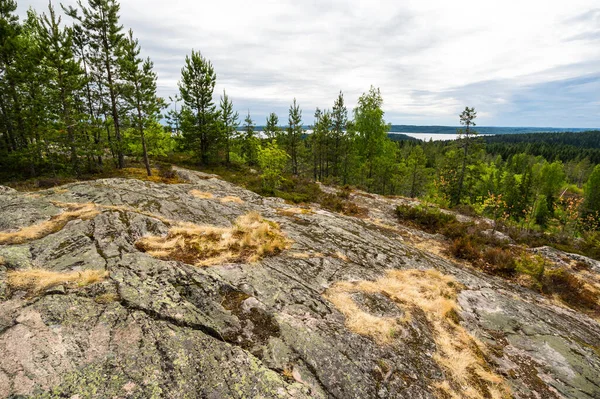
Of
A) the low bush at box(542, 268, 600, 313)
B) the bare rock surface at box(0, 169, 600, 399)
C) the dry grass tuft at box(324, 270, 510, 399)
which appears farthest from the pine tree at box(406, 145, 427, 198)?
the dry grass tuft at box(324, 270, 510, 399)

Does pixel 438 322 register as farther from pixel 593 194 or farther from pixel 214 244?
pixel 593 194

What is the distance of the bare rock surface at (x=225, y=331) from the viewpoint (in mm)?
4023

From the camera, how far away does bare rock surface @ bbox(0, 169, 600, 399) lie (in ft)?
13.2

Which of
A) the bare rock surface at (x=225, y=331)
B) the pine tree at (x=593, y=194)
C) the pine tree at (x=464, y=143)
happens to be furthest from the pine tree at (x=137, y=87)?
the pine tree at (x=593, y=194)

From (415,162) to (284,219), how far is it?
1335 inches

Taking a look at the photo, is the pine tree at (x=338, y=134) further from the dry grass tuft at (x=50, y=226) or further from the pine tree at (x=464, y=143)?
the dry grass tuft at (x=50, y=226)

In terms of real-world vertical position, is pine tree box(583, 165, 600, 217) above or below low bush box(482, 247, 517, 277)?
below

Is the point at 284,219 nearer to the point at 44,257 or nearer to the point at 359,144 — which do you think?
the point at 44,257

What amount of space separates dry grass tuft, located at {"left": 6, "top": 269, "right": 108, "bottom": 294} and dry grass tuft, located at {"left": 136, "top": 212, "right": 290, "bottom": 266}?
1.79 m

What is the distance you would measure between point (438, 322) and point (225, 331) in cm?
598

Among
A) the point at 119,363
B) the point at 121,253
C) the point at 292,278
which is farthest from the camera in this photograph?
the point at 292,278

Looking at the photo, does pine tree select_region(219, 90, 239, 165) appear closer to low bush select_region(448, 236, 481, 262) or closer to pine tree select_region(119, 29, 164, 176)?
pine tree select_region(119, 29, 164, 176)

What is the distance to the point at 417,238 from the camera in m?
16.4

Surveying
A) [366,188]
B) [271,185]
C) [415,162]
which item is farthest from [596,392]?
[415,162]
